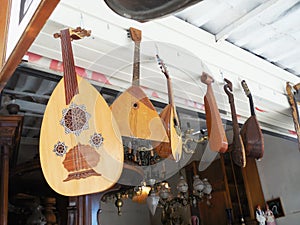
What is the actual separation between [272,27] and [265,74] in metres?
0.45

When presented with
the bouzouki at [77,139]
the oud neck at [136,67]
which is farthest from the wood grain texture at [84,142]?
the oud neck at [136,67]

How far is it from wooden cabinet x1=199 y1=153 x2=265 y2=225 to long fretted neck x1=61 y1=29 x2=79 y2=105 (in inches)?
121

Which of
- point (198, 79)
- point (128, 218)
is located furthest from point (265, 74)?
point (128, 218)

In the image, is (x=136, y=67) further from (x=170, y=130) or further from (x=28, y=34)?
(x=28, y=34)

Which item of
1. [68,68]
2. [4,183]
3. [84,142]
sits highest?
[68,68]

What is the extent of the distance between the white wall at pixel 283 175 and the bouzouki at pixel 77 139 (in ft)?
8.46

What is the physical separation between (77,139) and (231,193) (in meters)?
3.23

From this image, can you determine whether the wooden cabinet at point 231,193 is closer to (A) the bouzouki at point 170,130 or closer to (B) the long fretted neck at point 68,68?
(A) the bouzouki at point 170,130

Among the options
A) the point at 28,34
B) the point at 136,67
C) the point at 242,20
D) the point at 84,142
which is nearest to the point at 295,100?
the point at 242,20

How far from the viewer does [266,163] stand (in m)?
3.91

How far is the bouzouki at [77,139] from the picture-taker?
1.31 m

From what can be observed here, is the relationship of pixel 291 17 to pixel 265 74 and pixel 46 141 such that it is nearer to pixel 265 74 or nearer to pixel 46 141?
pixel 265 74

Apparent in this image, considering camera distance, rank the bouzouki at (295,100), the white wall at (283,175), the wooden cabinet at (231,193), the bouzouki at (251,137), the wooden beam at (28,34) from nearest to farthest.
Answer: the wooden beam at (28,34) < the bouzouki at (251,137) < the bouzouki at (295,100) < the white wall at (283,175) < the wooden cabinet at (231,193)

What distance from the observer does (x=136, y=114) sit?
1567 millimetres
